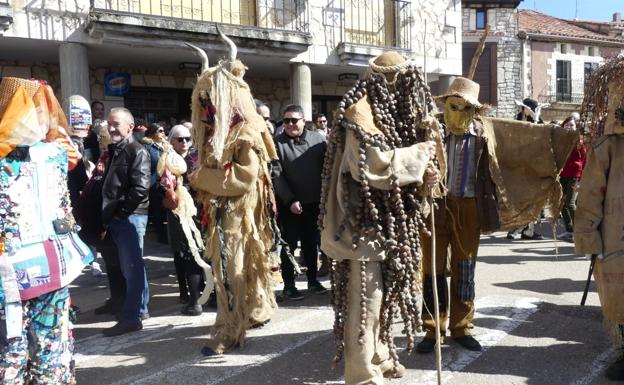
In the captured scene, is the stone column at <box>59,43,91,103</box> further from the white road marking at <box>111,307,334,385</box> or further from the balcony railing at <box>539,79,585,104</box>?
the balcony railing at <box>539,79,585,104</box>

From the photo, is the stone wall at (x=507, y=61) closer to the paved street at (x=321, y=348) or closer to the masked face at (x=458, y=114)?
the paved street at (x=321, y=348)

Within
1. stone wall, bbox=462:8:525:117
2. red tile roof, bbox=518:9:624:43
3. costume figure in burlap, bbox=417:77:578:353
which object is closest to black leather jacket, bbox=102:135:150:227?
costume figure in burlap, bbox=417:77:578:353

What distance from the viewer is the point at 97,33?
31.6 ft

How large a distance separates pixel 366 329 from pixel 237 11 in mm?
10051

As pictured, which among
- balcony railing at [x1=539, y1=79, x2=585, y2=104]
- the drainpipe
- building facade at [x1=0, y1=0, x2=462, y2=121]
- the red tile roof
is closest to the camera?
building facade at [x1=0, y1=0, x2=462, y2=121]

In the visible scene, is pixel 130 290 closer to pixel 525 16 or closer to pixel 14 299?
pixel 14 299

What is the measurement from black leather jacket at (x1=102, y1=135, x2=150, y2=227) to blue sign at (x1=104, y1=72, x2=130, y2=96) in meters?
7.78

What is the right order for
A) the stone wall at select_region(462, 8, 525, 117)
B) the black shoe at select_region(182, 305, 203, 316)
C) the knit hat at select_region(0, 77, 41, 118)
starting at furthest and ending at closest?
the stone wall at select_region(462, 8, 525, 117) < the black shoe at select_region(182, 305, 203, 316) < the knit hat at select_region(0, 77, 41, 118)

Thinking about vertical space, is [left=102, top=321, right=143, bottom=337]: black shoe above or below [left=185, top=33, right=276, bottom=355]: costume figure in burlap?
below

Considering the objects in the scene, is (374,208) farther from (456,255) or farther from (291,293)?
(291,293)

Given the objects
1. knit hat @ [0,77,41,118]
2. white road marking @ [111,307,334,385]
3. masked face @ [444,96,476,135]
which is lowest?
white road marking @ [111,307,334,385]

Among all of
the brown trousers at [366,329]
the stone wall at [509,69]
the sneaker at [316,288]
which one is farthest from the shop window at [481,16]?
the brown trousers at [366,329]

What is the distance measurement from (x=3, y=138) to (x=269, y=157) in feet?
7.52

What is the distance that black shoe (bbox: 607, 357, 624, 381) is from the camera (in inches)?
136
